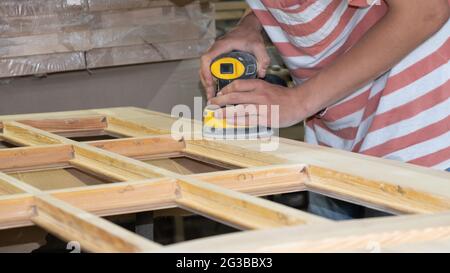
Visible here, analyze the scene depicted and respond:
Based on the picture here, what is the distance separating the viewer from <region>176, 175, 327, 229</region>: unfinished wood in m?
1.21

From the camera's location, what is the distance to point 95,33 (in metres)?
3.16

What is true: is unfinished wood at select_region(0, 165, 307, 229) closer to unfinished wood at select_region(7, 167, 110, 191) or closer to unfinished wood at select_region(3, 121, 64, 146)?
unfinished wood at select_region(7, 167, 110, 191)

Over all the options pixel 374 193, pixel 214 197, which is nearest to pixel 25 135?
pixel 214 197

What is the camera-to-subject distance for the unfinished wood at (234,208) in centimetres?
121

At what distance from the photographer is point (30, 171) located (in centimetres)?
187

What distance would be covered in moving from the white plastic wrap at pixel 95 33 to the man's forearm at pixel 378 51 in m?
1.56

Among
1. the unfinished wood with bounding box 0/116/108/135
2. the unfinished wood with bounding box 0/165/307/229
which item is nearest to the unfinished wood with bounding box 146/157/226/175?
the unfinished wood with bounding box 0/116/108/135

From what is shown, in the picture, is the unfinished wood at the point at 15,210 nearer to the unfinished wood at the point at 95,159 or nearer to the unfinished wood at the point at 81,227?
the unfinished wood at the point at 81,227

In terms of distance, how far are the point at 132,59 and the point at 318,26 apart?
1444 millimetres

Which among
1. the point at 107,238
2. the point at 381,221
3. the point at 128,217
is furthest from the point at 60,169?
the point at 381,221

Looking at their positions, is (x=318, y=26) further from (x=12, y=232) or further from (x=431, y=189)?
(x=12, y=232)

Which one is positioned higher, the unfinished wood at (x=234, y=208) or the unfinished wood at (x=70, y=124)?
the unfinished wood at (x=70, y=124)

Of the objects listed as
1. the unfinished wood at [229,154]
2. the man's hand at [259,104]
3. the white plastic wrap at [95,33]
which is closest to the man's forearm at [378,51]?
the man's hand at [259,104]

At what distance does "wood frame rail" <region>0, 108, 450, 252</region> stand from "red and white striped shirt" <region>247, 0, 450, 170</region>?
0.99 ft
